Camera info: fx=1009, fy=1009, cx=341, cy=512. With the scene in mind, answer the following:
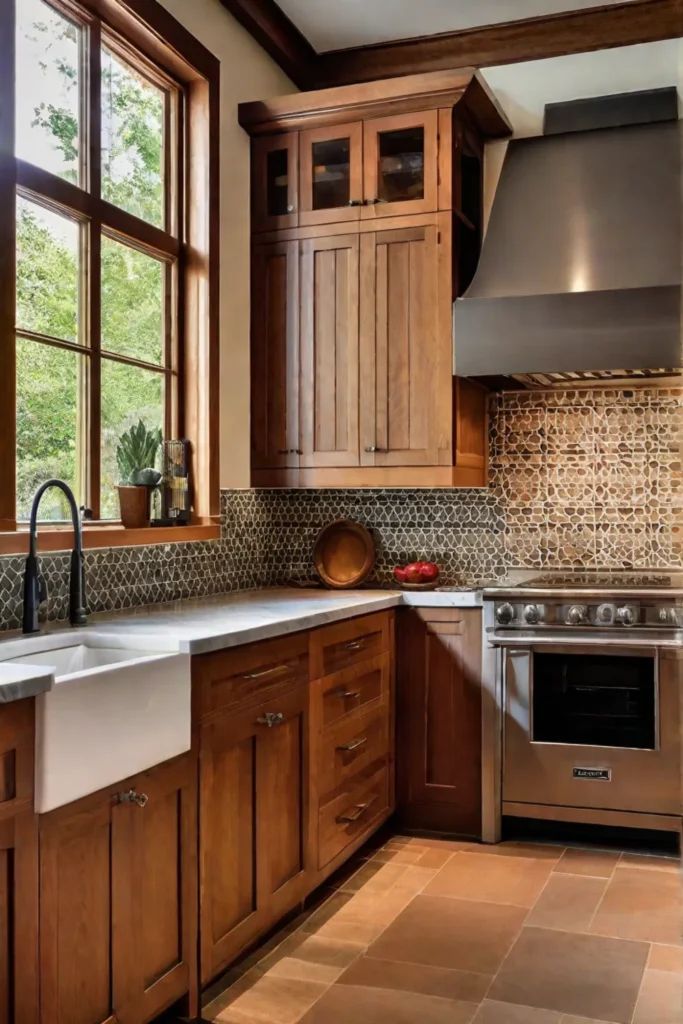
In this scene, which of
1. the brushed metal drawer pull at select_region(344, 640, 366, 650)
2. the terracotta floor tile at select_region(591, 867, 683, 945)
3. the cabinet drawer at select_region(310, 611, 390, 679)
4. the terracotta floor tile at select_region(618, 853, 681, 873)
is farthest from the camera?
the terracotta floor tile at select_region(618, 853, 681, 873)

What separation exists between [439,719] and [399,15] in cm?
286

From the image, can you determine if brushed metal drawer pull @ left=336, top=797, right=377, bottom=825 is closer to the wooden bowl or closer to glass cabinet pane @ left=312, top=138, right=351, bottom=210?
the wooden bowl

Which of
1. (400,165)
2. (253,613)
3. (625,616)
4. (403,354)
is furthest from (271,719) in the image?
(400,165)

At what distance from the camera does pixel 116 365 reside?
3.41 m

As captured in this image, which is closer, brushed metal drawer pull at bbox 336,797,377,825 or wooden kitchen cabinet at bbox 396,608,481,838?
brushed metal drawer pull at bbox 336,797,377,825

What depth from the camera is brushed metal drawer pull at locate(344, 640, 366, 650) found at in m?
3.43

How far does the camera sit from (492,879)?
11.2 feet

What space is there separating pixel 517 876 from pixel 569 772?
474mm

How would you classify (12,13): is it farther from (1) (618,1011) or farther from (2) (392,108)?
(1) (618,1011)

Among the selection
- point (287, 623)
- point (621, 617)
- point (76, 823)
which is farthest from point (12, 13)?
point (621, 617)

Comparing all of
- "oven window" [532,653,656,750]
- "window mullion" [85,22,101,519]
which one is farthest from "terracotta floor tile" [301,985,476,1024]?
"window mullion" [85,22,101,519]

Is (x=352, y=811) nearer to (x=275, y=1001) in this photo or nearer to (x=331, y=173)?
(x=275, y=1001)

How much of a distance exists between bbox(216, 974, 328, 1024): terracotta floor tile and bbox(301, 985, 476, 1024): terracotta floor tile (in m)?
0.03

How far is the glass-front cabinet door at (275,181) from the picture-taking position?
4.16 m
